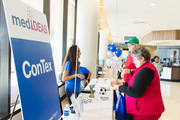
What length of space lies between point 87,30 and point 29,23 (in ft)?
9.40

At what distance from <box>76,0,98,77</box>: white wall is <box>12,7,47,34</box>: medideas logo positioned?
245 cm

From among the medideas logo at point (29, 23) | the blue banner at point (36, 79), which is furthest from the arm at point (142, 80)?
the medideas logo at point (29, 23)

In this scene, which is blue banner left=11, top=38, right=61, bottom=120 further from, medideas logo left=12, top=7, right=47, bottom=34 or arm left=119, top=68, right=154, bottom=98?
arm left=119, top=68, right=154, bottom=98

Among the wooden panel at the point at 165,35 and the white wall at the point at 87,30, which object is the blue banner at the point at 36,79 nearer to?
the white wall at the point at 87,30

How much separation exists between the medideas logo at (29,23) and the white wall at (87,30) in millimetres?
2445

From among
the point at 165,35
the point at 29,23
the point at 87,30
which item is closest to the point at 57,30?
the point at 87,30

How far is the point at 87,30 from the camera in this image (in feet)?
12.8

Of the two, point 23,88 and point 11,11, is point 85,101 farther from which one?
point 11,11

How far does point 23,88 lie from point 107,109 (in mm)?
974

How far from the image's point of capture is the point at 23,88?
3.07 ft

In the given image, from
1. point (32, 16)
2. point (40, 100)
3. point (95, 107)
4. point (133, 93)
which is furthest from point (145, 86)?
point (32, 16)

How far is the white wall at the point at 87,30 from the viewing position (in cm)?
381

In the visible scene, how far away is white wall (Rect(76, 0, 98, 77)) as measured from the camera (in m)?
3.81

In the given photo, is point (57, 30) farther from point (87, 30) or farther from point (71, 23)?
point (71, 23)
